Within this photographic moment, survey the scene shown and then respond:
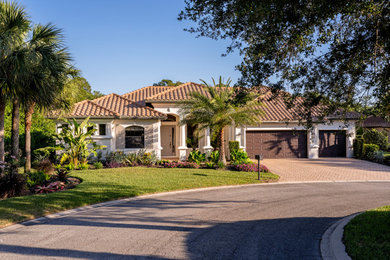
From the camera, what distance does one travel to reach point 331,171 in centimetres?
1686

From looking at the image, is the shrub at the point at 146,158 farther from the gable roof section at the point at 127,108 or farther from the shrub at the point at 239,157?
the shrub at the point at 239,157

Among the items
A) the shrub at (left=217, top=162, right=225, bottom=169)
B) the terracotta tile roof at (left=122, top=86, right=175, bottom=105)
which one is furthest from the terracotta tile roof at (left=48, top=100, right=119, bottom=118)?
the shrub at (left=217, top=162, right=225, bottom=169)

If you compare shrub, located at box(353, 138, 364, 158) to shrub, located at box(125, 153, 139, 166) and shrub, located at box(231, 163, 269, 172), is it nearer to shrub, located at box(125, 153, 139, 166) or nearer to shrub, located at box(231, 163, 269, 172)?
shrub, located at box(231, 163, 269, 172)

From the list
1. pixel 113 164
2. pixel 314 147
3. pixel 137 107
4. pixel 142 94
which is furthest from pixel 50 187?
pixel 314 147

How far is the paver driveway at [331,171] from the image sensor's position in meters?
14.9

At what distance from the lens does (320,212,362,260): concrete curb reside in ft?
16.7

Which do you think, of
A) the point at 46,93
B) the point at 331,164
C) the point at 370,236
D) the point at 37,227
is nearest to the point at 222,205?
the point at 370,236

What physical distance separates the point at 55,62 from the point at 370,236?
11.6 metres

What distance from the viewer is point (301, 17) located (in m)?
7.20

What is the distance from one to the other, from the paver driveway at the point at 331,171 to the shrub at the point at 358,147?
1.77 metres

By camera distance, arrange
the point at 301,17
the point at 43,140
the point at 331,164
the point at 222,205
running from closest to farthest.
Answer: the point at 301,17 → the point at 222,205 → the point at 331,164 → the point at 43,140

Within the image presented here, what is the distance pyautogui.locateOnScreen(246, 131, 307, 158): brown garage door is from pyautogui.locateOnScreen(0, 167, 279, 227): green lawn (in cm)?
777

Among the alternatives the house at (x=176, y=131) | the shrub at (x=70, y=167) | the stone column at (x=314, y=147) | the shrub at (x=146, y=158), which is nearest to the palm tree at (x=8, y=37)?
the shrub at (x=70, y=167)

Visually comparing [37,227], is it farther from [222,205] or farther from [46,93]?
[46,93]
